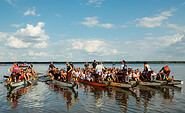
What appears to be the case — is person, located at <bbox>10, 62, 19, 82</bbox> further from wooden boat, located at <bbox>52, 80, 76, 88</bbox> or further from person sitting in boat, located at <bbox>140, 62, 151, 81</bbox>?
person sitting in boat, located at <bbox>140, 62, 151, 81</bbox>

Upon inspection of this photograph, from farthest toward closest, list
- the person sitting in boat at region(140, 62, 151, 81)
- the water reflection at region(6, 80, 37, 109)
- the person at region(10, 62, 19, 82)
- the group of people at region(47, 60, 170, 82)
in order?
the person sitting in boat at region(140, 62, 151, 81), the person at region(10, 62, 19, 82), the group of people at region(47, 60, 170, 82), the water reflection at region(6, 80, 37, 109)

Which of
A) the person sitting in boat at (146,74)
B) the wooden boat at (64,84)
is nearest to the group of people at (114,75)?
the person sitting in boat at (146,74)

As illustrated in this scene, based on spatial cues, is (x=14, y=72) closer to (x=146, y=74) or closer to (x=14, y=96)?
(x=14, y=96)

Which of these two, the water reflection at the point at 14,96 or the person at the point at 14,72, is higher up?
the person at the point at 14,72

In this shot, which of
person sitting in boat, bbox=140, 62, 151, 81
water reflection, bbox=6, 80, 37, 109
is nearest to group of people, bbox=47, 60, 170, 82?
person sitting in boat, bbox=140, 62, 151, 81

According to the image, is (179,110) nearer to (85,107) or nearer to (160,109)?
(160,109)

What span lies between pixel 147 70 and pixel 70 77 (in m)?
10.2

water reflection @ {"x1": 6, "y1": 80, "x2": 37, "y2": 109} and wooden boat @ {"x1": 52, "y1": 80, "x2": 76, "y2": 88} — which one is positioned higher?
wooden boat @ {"x1": 52, "y1": 80, "x2": 76, "y2": 88}

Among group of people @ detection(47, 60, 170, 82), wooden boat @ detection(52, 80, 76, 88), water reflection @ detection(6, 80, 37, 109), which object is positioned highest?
group of people @ detection(47, 60, 170, 82)

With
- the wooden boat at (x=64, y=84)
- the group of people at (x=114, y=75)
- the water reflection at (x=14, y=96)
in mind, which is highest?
the group of people at (x=114, y=75)

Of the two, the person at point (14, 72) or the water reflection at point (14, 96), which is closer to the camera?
the water reflection at point (14, 96)

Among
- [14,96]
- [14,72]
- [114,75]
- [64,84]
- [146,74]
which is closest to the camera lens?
[14,96]

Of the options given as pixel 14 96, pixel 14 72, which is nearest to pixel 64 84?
pixel 14 72

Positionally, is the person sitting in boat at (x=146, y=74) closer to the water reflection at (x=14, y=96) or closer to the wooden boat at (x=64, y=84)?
the wooden boat at (x=64, y=84)
